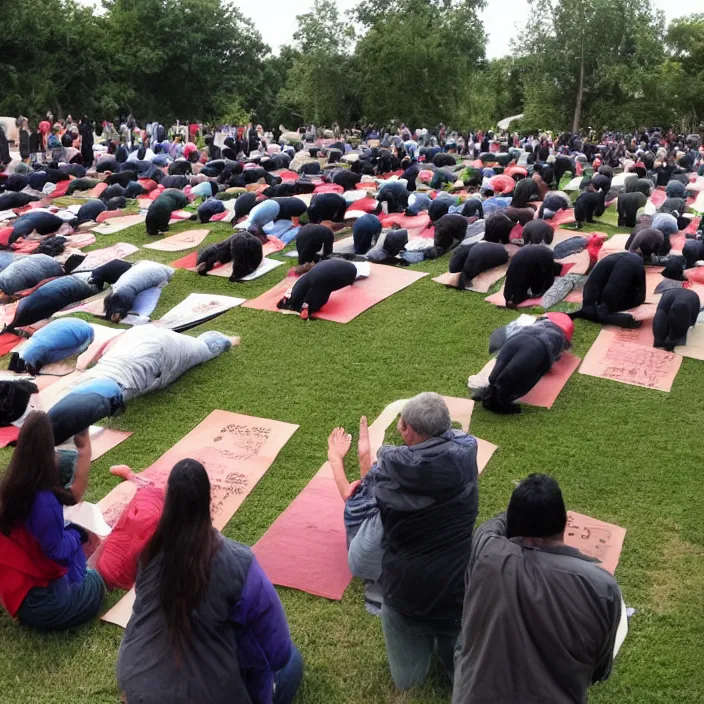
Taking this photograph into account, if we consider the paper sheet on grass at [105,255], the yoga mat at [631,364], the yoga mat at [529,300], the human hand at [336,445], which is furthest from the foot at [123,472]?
the paper sheet on grass at [105,255]

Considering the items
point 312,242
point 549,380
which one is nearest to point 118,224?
point 312,242

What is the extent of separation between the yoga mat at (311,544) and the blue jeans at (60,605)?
1.06 m

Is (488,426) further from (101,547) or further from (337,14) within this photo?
(337,14)

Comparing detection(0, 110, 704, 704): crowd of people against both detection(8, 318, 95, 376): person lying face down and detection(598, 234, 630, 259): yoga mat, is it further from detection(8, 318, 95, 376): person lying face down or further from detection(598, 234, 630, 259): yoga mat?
detection(598, 234, 630, 259): yoga mat

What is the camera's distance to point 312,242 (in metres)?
10.4

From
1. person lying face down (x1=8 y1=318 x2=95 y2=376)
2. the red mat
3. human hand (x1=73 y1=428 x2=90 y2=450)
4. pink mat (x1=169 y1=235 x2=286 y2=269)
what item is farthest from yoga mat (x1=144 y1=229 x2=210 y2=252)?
human hand (x1=73 y1=428 x2=90 y2=450)

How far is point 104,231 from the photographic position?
13203 mm

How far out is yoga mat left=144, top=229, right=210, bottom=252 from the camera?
1217 centimetres

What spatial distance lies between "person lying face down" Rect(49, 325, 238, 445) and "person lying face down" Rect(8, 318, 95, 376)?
589 mm

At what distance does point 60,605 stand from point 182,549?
5.71ft

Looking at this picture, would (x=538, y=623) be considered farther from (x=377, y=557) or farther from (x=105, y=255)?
(x=105, y=255)

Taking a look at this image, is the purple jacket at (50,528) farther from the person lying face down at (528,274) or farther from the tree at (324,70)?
the tree at (324,70)

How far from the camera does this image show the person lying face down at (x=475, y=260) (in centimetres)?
978

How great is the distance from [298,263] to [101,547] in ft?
22.2
